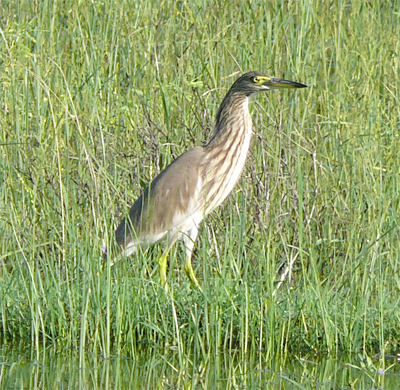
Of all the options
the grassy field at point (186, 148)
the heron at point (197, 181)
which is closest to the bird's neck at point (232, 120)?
the heron at point (197, 181)

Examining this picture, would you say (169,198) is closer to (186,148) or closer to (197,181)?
(197,181)

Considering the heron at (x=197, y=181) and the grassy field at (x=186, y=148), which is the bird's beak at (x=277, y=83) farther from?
the grassy field at (x=186, y=148)

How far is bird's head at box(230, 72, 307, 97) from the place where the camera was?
4.85 m

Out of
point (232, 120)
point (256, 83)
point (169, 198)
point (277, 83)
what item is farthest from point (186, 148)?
point (277, 83)

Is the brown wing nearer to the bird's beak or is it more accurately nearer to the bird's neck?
the bird's neck

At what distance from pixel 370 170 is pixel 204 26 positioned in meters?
1.62

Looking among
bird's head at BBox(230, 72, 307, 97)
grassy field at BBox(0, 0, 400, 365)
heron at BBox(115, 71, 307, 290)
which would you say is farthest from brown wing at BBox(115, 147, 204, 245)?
bird's head at BBox(230, 72, 307, 97)

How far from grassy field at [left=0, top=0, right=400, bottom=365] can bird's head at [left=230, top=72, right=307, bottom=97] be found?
0.49 feet

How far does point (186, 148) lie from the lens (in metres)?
5.28

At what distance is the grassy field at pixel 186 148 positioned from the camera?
368 cm

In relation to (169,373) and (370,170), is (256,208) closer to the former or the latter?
(370,170)

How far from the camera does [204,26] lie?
18.2ft

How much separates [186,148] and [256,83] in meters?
0.61

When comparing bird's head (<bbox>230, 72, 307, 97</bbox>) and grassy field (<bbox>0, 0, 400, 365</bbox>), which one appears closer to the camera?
grassy field (<bbox>0, 0, 400, 365</bbox>)
